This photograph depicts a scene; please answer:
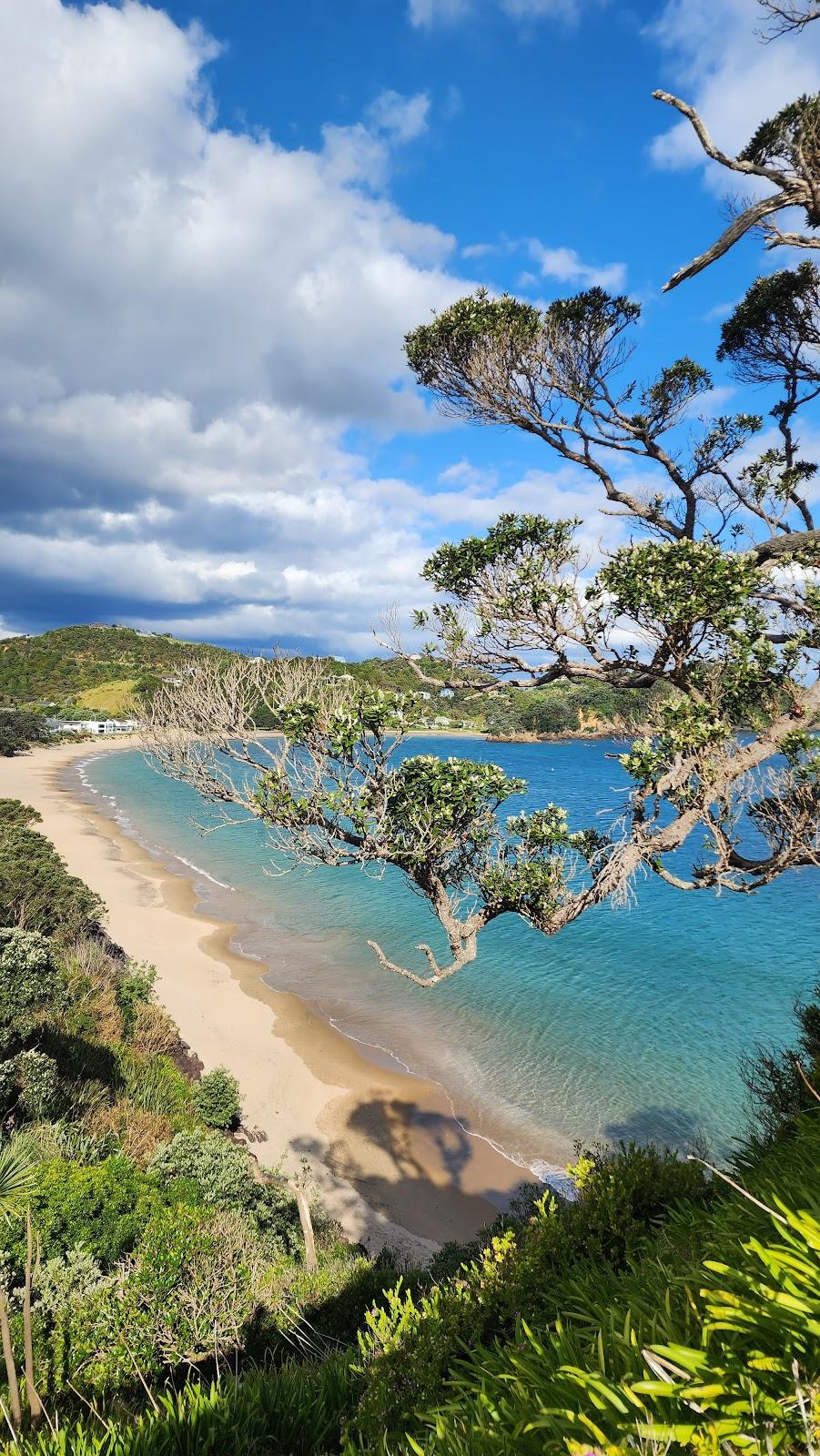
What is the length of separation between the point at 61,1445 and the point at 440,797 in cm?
603

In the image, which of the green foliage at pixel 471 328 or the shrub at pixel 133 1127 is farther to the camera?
the shrub at pixel 133 1127

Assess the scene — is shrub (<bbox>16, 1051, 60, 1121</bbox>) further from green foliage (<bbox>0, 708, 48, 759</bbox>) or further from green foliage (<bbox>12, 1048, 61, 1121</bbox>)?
green foliage (<bbox>0, 708, 48, 759</bbox>)

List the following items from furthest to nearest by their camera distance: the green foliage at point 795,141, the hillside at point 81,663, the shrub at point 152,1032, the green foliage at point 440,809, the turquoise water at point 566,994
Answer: the hillside at point 81,663, the turquoise water at point 566,994, the shrub at point 152,1032, the green foliage at point 440,809, the green foliage at point 795,141

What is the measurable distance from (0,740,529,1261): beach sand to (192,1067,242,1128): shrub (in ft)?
3.23

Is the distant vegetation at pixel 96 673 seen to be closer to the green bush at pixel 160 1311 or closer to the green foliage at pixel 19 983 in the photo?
the green foliage at pixel 19 983

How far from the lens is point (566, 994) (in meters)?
23.1

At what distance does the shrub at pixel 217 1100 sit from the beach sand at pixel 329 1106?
98 centimetres

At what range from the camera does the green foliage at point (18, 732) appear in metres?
85.8

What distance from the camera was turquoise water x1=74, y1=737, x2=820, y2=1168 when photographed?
16.2 m

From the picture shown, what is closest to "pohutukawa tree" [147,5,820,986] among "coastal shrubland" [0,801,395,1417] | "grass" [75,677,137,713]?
"coastal shrubland" [0,801,395,1417]

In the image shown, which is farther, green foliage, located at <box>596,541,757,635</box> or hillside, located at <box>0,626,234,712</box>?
hillside, located at <box>0,626,234,712</box>

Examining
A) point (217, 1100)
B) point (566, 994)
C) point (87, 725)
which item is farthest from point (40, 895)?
point (87, 725)

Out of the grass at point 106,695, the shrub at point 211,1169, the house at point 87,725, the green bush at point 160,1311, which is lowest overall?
the shrub at point 211,1169

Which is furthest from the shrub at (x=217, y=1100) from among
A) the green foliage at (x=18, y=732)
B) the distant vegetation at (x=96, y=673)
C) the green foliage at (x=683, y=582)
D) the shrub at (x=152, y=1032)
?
the green foliage at (x=18, y=732)
